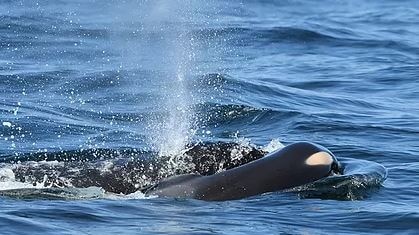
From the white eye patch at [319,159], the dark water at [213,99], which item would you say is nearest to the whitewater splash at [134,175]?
the dark water at [213,99]

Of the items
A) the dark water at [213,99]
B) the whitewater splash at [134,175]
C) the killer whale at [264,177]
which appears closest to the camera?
the dark water at [213,99]

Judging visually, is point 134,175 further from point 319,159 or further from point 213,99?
point 213,99

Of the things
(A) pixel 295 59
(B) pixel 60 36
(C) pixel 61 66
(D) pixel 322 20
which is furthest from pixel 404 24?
(C) pixel 61 66

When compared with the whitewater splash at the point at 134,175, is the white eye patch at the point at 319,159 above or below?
above

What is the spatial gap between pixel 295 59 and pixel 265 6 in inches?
361

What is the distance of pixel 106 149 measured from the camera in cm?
1461

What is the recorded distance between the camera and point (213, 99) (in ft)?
63.6

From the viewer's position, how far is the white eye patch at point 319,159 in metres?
12.0

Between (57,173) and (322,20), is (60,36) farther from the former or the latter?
(57,173)

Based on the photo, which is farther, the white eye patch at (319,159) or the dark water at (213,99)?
the white eye patch at (319,159)

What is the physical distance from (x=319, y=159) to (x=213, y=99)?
24.2 ft

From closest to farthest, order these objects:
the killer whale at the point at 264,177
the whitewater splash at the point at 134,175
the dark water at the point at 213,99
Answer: the dark water at the point at 213,99, the killer whale at the point at 264,177, the whitewater splash at the point at 134,175

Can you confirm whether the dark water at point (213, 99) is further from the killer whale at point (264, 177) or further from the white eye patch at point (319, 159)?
the white eye patch at point (319, 159)

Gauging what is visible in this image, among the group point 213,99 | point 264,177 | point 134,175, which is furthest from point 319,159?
point 213,99
